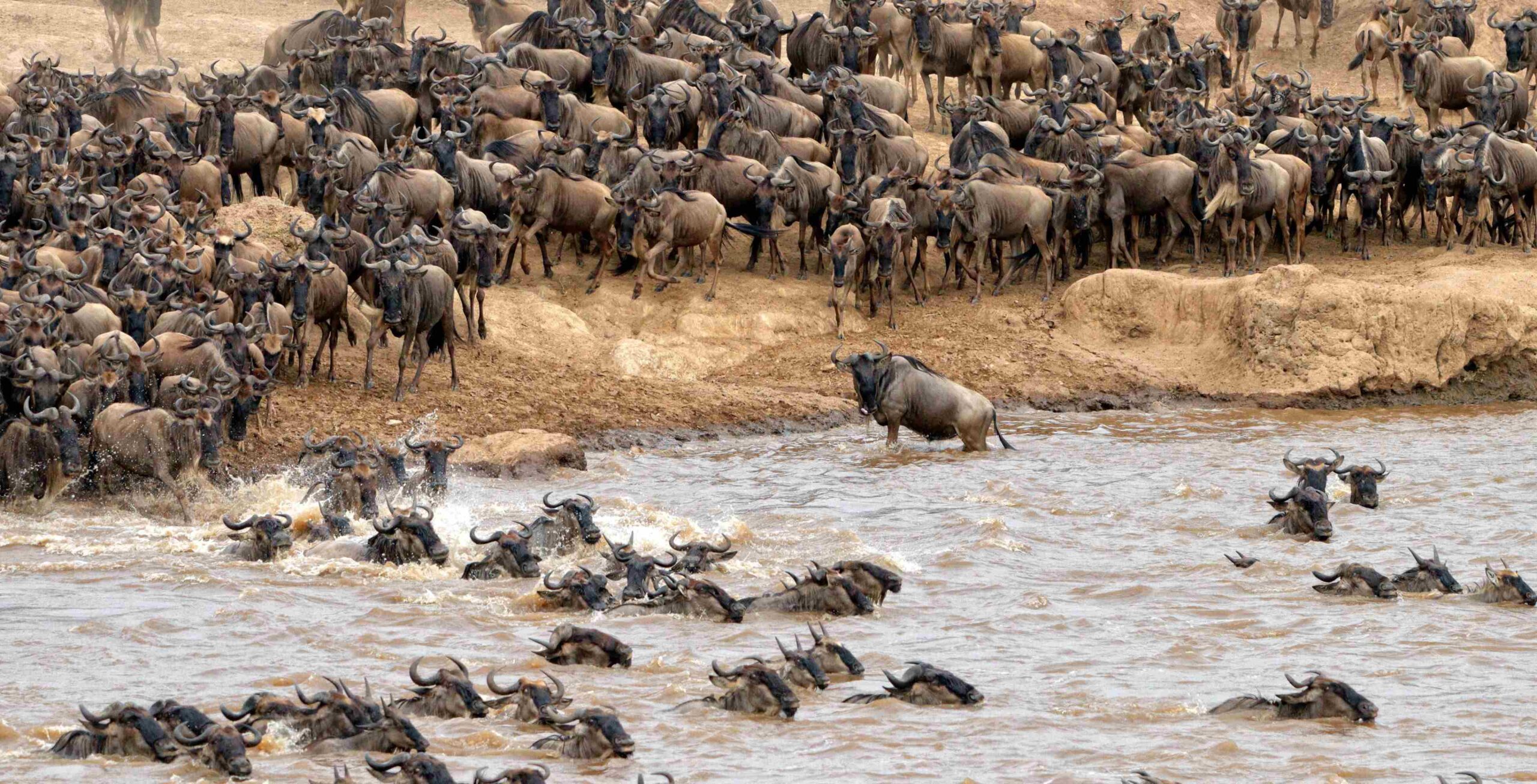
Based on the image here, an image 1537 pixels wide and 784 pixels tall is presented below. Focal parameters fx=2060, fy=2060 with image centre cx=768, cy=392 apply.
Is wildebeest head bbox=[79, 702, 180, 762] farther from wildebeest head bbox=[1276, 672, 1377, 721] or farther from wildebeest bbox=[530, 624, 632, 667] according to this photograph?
wildebeest head bbox=[1276, 672, 1377, 721]

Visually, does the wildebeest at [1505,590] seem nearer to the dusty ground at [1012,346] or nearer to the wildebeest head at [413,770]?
the wildebeest head at [413,770]

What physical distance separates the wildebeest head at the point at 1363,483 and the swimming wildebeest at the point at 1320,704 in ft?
18.9

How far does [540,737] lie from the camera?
9.34 metres

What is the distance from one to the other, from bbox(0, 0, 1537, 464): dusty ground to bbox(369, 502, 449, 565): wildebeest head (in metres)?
4.79

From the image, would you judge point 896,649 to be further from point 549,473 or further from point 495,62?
point 495,62

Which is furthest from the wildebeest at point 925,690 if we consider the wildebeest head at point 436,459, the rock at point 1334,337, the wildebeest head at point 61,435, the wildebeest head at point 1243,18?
the wildebeest head at point 1243,18

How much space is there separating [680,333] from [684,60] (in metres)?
7.31

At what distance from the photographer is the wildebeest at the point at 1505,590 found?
1209 cm

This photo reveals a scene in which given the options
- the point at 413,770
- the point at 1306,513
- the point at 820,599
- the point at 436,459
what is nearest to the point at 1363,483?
the point at 1306,513

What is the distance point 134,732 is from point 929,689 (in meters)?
3.67

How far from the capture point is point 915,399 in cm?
1723

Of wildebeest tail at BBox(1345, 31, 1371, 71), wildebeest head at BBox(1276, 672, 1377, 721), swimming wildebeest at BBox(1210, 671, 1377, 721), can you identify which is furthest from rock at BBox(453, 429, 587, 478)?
wildebeest tail at BBox(1345, 31, 1371, 71)

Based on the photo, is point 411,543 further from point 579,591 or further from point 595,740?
point 595,740

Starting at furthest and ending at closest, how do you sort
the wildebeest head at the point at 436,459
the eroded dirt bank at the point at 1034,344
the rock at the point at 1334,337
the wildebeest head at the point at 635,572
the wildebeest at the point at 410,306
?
the rock at the point at 1334,337 < the eroded dirt bank at the point at 1034,344 < the wildebeest at the point at 410,306 < the wildebeest head at the point at 436,459 < the wildebeest head at the point at 635,572
